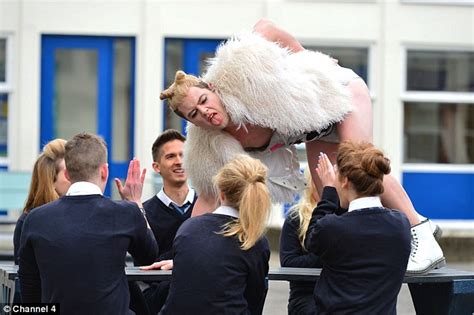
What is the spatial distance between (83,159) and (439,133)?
9.29 metres

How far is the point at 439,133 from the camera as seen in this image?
1330 cm

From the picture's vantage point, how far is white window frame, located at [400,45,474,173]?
12.9 metres

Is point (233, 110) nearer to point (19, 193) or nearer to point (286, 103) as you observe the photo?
point (286, 103)

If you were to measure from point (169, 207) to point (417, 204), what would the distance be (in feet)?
24.9

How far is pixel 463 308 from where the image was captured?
4.94 metres

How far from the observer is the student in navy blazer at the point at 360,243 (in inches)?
171

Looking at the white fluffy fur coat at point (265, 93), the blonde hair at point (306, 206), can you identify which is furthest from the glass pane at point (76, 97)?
the white fluffy fur coat at point (265, 93)

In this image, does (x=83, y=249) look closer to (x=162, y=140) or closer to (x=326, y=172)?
(x=326, y=172)

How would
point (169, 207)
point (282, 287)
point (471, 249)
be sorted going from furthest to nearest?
point (471, 249), point (282, 287), point (169, 207)

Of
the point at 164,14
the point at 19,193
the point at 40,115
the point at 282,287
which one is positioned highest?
the point at 164,14

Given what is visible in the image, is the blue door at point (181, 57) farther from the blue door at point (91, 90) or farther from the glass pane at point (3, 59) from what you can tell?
the glass pane at point (3, 59)

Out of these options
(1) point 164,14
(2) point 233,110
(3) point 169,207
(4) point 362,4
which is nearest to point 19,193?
(1) point 164,14

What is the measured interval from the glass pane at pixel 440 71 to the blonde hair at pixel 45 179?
321 inches

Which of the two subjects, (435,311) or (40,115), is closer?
(435,311)
